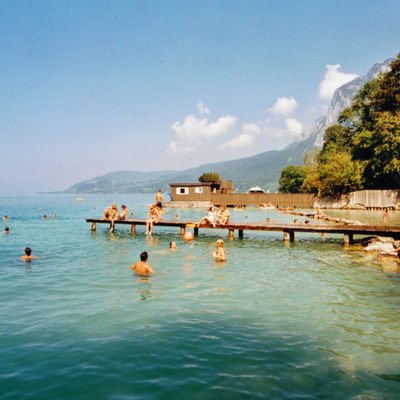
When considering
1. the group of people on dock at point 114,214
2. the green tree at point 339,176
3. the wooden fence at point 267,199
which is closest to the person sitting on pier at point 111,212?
the group of people on dock at point 114,214

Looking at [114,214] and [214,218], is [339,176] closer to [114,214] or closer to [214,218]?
[214,218]

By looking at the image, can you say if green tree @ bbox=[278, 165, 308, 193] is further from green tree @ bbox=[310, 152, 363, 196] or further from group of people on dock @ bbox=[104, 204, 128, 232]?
group of people on dock @ bbox=[104, 204, 128, 232]

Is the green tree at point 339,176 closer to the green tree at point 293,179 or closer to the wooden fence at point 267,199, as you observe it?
the wooden fence at point 267,199

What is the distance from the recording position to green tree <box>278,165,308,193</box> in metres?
87.9

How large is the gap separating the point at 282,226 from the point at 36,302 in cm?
1603

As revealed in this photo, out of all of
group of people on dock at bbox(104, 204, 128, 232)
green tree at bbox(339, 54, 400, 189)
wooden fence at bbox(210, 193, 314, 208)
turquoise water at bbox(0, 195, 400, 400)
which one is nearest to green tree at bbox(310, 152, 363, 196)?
green tree at bbox(339, 54, 400, 189)

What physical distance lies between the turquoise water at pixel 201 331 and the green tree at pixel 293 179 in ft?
250

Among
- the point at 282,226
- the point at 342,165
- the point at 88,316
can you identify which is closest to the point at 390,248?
the point at 282,226

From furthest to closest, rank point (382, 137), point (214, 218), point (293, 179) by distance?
1. point (293, 179)
2. point (382, 137)
3. point (214, 218)

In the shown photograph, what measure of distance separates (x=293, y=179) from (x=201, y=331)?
3382 inches

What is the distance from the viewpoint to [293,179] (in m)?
89.0

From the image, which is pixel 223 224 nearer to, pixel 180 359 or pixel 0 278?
pixel 0 278

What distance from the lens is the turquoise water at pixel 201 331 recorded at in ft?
17.9

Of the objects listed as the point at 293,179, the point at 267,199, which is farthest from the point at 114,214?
the point at 293,179
